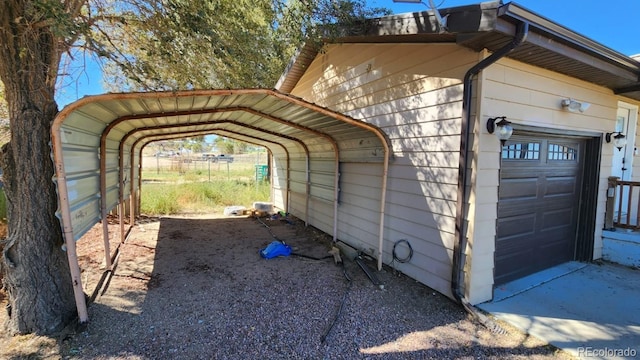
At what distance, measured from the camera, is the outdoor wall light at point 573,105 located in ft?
12.9

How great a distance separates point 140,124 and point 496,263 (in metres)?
5.74

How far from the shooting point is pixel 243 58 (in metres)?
4.84

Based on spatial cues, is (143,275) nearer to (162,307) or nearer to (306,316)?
(162,307)

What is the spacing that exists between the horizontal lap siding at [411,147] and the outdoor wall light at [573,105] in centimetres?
172

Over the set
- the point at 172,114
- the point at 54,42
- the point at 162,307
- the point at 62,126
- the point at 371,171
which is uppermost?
the point at 54,42

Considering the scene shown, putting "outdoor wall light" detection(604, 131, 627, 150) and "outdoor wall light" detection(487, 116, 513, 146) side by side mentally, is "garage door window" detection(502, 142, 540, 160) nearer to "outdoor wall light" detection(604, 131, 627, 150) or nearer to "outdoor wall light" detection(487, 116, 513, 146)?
"outdoor wall light" detection(487, 116, 513, 146)

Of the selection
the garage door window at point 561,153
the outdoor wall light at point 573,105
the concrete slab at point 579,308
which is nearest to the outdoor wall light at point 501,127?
the outdoor wall light at point 573,105

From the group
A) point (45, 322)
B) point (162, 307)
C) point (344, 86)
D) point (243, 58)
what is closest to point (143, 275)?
point (162, 307)

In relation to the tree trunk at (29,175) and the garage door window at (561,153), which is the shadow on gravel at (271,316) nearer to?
the tree trunk at (29,175)

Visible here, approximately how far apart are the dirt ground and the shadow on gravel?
0.03ft

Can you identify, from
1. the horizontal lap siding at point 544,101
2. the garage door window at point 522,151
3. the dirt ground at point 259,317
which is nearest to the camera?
the dirt ground at point 259,317

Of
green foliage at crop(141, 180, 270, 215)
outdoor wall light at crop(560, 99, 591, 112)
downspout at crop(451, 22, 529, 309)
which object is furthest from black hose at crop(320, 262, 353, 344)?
green foliage at crop(141, 180, 270, 215)

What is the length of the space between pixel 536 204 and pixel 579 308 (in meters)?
1.36

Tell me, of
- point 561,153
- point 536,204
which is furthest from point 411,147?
point 561,153
